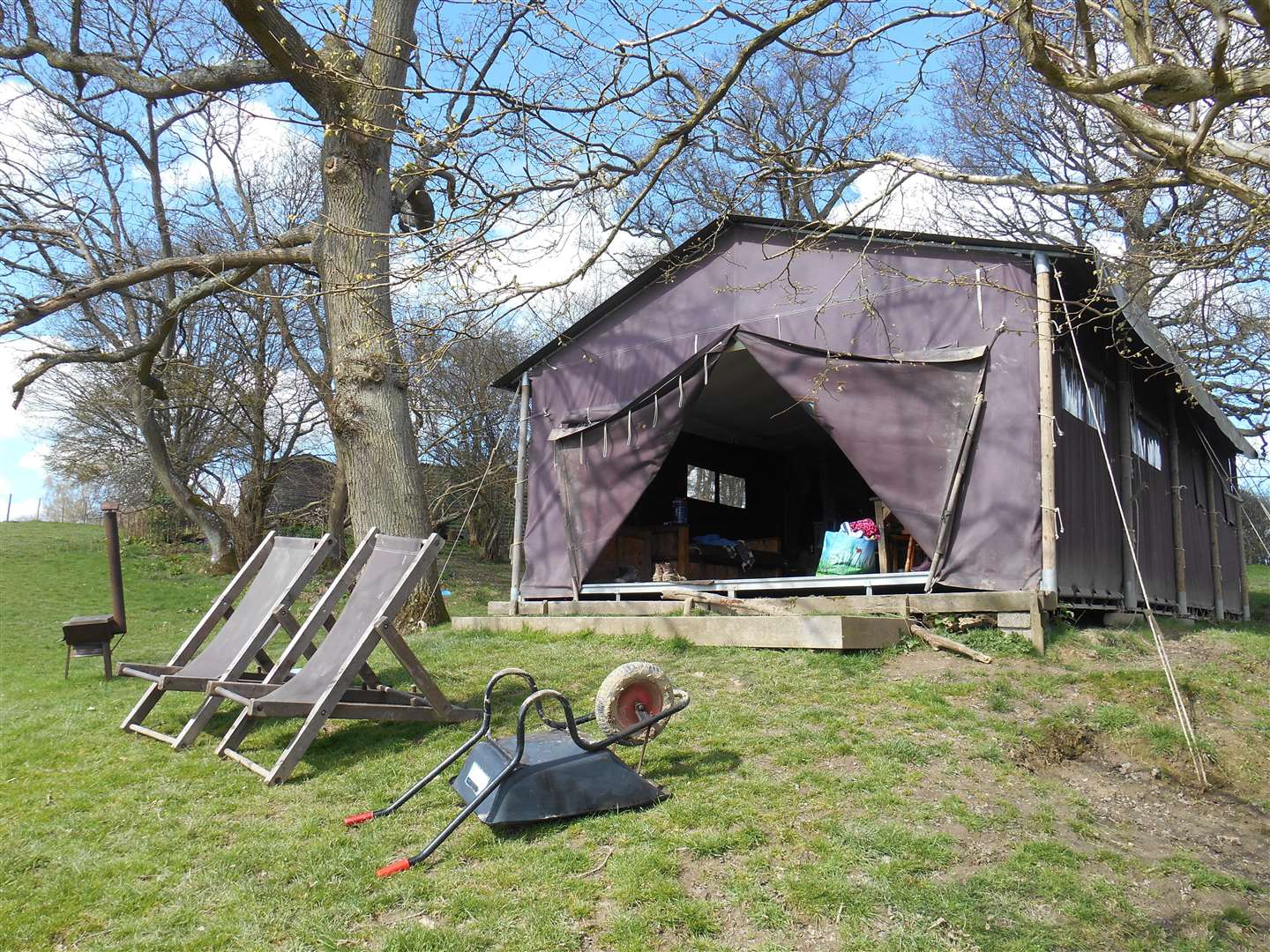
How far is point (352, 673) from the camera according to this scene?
16.2ft

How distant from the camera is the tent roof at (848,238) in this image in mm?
7137

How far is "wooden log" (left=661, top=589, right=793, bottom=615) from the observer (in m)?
7.84

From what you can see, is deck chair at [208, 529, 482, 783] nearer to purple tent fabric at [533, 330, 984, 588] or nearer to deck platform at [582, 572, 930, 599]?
purple tent fabric at [533, 330, 984, 588]

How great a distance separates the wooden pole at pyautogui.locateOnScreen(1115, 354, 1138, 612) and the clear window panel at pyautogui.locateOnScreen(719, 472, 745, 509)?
5731 mm

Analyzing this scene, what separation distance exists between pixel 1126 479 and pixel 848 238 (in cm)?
393

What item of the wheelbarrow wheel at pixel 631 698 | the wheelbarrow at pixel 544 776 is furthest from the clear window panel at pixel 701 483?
the wheelbarrow at pixel 544 776

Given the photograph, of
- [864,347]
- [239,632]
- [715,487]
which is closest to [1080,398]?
[864,347]

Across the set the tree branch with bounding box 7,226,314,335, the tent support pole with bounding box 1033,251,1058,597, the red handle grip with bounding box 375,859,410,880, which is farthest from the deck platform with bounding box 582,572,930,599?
the red handle grip with bounding box 375,859,410,880

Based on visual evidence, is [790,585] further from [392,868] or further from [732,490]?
[732,490]

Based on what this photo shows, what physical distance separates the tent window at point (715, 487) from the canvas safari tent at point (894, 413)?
0.44 ft

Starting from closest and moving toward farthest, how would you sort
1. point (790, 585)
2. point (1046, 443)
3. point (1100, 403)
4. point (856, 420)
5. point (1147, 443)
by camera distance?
point (1046, 443) < point (856, 420) < point (790, 585) < point (1100, 403) < point (1147, 443)

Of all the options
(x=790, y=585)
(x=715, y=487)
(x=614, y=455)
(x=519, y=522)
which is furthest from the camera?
(x=715, y=487)

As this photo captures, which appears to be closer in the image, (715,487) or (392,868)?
(392,868)

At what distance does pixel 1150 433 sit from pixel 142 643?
41.0 feet
